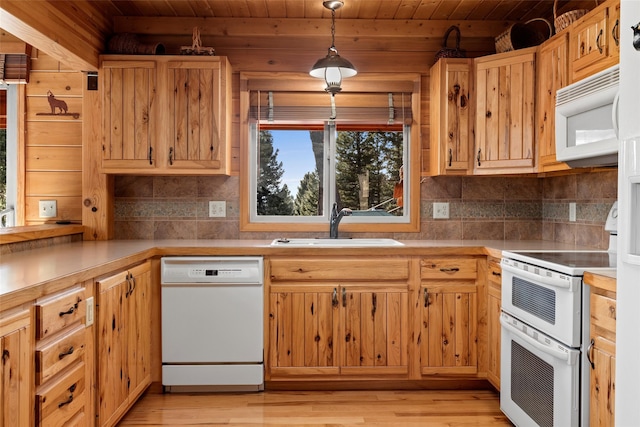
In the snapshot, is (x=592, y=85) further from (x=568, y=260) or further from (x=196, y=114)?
(x=196, y=114)

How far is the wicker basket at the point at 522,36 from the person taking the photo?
316 cm

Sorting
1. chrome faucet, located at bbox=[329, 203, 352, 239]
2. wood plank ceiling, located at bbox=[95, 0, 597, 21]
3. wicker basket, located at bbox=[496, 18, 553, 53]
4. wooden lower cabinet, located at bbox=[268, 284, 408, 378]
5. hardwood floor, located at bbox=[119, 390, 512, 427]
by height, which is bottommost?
hardwood floor, located at bbox=[119, 390, 512, 427]

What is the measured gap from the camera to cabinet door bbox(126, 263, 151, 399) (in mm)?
2553

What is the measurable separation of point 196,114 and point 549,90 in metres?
2.11

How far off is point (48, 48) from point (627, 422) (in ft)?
10.1

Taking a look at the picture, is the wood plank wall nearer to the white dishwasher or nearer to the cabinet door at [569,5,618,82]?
the white dishwasher

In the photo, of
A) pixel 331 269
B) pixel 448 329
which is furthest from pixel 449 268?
pixel 331 269

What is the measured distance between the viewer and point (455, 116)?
3262 mm

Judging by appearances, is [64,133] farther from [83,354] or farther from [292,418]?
[292,418]

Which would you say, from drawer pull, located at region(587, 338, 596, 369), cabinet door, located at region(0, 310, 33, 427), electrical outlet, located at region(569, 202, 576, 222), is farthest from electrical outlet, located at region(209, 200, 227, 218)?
drawer pull, located at region(587, 338, 596, 369)

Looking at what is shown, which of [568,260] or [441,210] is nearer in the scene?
[568,260]

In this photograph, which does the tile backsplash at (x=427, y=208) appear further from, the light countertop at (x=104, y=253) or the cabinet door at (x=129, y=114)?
the cabinet door at (x=129, y=114)

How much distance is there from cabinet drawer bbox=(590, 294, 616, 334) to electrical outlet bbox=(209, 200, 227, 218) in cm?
238

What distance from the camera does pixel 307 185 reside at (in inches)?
143
